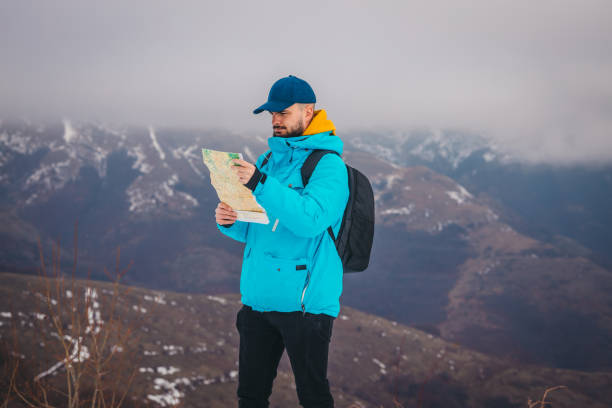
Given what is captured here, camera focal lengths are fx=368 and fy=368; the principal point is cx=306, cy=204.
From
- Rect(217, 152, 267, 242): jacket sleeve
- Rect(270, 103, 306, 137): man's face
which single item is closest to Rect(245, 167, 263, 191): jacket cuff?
Rect(270, 103, 306, 137): man's face

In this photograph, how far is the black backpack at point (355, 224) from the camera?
127 inches

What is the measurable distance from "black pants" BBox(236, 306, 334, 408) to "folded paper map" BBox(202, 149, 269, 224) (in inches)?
36.1

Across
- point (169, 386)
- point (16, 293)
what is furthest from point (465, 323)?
point (16, 293)

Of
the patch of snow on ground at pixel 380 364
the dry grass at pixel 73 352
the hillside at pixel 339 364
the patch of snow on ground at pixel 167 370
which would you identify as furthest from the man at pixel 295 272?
the patch of snow on ground at pixel 380 364

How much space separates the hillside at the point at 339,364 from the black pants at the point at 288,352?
38781 mm

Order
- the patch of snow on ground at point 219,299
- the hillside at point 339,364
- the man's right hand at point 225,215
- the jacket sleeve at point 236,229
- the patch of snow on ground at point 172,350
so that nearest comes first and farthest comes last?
the man's right hand at point 225,215 → the jacket sleeve at point 236,229 → the hillside at point 339,364 → the patch of snow on ground at point 172,350 → the patch of snow on ground at point 219,299

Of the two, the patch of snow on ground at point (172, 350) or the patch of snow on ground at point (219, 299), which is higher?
the patch of snow on ground at point (172, 350)

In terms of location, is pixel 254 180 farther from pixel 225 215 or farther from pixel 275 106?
pixel 275 106

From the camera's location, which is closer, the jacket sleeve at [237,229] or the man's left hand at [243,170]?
the man's left hand at [243,170]

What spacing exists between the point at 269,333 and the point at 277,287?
1.63 ft

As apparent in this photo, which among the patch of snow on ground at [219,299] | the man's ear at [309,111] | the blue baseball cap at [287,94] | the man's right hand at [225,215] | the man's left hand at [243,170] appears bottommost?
the patch of snow on ground at [219,299]

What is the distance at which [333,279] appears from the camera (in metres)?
3.16

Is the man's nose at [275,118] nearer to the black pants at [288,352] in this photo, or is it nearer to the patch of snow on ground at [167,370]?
the black pants at [288,352]

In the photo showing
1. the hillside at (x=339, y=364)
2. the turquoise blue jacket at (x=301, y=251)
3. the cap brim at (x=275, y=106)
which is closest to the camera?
the turquoise blue jacket at (x=301, y=251)
